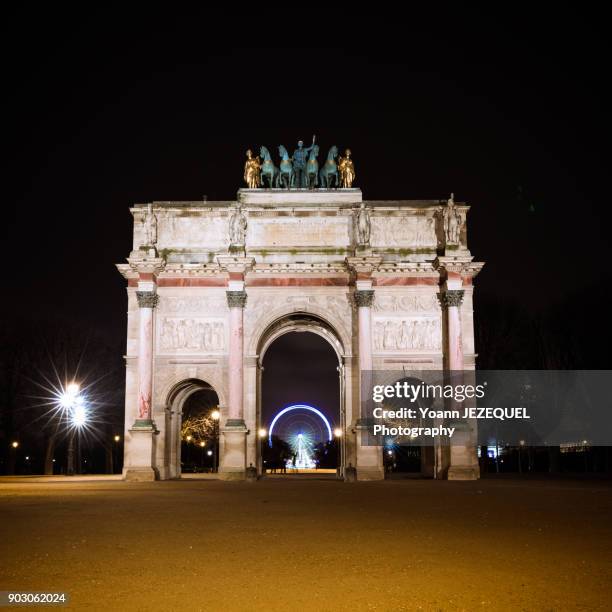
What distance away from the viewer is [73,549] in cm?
1138

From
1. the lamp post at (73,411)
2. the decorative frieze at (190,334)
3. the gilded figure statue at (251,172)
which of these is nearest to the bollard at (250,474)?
the decorative frieze at (190,334)

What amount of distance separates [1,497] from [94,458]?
4814 cm

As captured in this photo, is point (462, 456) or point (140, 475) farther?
point (462, 456)

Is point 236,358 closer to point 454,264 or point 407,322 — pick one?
point 407,322

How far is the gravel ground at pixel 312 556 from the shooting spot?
8.27 m

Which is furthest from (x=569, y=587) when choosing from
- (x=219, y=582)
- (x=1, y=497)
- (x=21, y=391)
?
(x=21, y=391)

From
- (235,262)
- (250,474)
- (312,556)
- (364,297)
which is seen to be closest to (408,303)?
(364,297)

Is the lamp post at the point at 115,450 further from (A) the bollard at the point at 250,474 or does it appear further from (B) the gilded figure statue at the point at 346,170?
(B) the gilded figure statue at the point at 346,170

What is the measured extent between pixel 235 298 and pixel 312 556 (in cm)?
2715

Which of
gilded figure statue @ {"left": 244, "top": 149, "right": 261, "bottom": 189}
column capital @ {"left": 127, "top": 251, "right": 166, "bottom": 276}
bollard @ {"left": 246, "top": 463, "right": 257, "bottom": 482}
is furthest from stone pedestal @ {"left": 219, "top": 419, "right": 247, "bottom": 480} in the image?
gilded figure statue @ {"left": 244, "top": 149, "right": 261, "bottom": 189}

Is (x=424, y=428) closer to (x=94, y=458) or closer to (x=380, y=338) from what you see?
(x=380, y=338)

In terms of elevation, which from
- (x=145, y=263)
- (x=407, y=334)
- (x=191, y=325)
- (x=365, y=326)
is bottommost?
(x=407, y=334)

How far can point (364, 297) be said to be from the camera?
3753 centimetres

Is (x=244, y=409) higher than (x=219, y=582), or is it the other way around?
(x=244, y=409)
